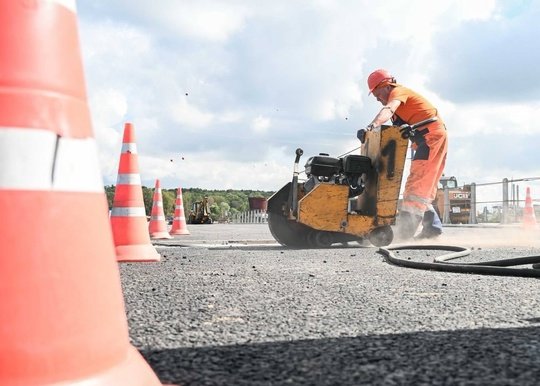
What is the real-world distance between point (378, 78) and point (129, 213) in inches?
148

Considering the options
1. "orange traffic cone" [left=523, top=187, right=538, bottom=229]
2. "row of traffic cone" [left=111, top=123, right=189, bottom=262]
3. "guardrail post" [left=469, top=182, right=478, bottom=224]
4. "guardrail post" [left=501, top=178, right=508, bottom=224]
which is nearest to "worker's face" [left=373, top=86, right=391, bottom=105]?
"row of traffic cone" [left=111, top=123, right=189, bottom=262]

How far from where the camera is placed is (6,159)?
3.99 feet

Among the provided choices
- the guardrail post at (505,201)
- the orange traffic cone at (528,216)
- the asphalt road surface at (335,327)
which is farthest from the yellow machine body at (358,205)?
the guardrail post at (505,201)

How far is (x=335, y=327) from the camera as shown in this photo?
2062mm

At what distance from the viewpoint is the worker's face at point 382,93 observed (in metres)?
7.11

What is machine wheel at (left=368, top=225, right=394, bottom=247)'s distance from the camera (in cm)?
659

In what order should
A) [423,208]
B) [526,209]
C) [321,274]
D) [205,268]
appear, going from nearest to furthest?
[321,274]
[205,268]
[423,208]
[526,209]

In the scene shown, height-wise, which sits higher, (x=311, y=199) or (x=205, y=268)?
(x=311, y=199)

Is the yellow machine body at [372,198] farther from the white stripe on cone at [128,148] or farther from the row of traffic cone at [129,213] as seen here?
the white stripe on cone at [128,148]

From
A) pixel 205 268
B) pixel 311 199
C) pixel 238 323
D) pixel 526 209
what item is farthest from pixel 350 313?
pixel 526 209

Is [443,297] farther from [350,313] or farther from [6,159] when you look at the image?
[6,159]

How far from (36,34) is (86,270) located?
1.83ft

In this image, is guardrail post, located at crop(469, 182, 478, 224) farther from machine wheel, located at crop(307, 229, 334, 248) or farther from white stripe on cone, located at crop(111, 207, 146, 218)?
white stripe on cone, located at crop(111, 207, 146, 218)

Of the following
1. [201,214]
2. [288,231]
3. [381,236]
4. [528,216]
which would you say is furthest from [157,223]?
[201,214]
